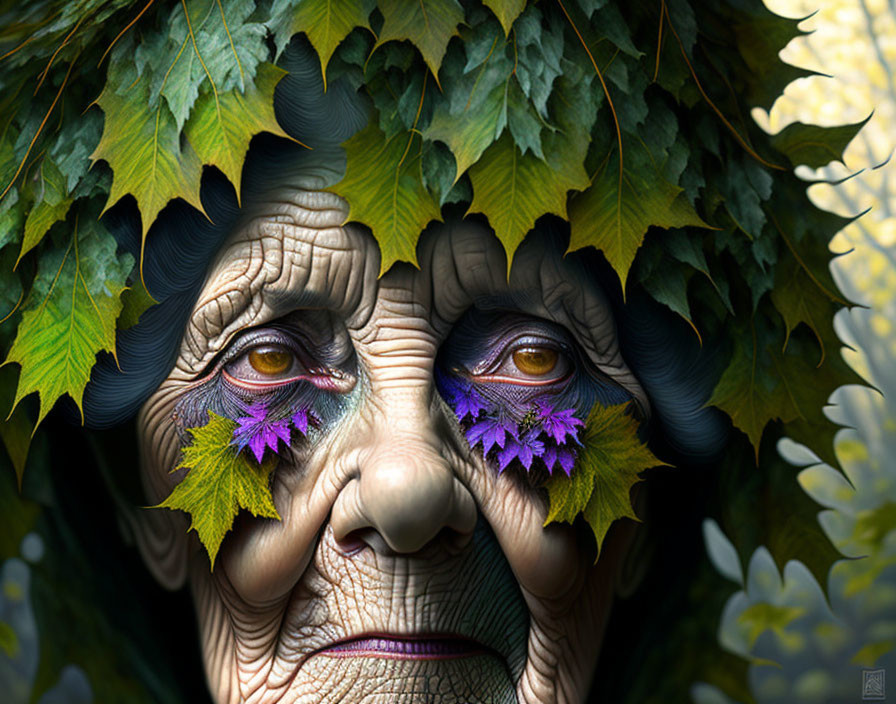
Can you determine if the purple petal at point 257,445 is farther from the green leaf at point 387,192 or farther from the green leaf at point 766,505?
the green leaf at point 766,505

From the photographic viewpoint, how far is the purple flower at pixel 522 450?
5.20 feet

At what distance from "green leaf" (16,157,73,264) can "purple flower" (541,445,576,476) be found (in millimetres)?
759

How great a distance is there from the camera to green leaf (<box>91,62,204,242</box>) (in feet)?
4.89

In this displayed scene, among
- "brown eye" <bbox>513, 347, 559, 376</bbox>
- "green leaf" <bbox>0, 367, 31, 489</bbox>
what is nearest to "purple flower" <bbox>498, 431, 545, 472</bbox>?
"brown eye" <bbox>513, 347, 559, 376</bbox>

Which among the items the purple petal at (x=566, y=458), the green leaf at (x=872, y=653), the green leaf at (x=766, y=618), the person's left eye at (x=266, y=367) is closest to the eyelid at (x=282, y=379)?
the person's left eye at (x=266, y=367)

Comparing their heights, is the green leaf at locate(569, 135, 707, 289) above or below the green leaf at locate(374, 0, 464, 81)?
below

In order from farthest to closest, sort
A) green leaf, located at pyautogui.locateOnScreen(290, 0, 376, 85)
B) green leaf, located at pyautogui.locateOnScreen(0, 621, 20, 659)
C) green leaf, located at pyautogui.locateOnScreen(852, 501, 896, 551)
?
green leaf, located at pyautogui.locateOnScreen(852, 501, 896, 551) → green leaf, located at pyautogui.locateOnScreen(0, 621, 20, 659) → green leaf, located at pyautogui.locateOnScreen(290, 0, 376, 85)

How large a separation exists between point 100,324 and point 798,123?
1.12m

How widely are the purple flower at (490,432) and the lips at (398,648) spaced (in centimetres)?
28

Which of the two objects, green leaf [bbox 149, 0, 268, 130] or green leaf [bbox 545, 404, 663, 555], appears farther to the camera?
green leaf [bbox 545, 404, 663, 555]

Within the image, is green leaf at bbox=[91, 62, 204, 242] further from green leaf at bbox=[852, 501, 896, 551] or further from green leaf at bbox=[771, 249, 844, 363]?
green leaf at bbox=[852, 501, 896, 551]

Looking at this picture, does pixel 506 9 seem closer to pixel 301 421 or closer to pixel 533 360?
pixel 533 360

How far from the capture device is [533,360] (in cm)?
166

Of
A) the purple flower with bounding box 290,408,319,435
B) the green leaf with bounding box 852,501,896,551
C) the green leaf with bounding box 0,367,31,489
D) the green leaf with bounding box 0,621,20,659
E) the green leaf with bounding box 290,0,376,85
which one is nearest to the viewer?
the green leaf with bounding box 290,0,376,85
